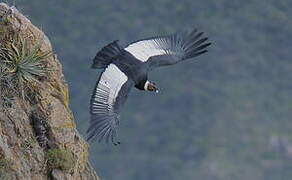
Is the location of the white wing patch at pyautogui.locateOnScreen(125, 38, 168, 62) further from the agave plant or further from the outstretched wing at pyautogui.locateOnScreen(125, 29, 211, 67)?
the agave plant

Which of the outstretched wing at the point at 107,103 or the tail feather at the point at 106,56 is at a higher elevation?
the tail feather at the point at 106,56

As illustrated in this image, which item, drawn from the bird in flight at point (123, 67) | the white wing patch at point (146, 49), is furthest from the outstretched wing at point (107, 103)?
the white wing patch at point (146, 49)

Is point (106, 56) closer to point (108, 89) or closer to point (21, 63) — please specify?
point (108, 89)

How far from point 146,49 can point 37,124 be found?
2.07 meters

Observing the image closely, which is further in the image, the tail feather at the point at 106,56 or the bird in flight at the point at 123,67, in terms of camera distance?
the tail feather at the point at 106,56

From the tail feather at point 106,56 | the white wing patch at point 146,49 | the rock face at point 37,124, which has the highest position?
the white wing patch at point 146,49

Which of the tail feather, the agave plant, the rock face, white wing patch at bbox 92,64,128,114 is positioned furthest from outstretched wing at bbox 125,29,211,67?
the agave plant

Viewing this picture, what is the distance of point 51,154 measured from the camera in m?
11.5

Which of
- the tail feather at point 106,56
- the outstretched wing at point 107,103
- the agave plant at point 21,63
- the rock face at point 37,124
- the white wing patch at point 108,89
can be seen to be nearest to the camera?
the rock face at point 37,124

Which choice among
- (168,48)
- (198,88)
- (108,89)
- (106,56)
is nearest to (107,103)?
(108,89)

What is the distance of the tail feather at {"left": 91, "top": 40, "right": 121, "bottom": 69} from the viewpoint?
12.9 meters

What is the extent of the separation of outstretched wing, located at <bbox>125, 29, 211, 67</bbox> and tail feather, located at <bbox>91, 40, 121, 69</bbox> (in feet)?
0.50

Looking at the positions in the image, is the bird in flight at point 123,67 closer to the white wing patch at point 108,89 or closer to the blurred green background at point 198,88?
the white wing patch at point 108,89

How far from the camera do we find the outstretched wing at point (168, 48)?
1326cm
